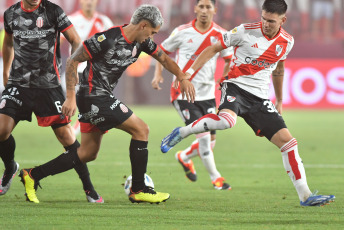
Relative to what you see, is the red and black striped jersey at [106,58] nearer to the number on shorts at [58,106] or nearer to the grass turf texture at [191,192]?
the number on shorts at [58,106]

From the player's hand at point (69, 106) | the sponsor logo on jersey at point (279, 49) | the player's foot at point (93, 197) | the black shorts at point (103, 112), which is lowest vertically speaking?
the player's foot at point (93, 197)

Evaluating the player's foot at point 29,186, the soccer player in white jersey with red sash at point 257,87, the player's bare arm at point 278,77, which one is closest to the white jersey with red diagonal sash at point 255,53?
the soccer player in white jersey with red sash at point 257,87

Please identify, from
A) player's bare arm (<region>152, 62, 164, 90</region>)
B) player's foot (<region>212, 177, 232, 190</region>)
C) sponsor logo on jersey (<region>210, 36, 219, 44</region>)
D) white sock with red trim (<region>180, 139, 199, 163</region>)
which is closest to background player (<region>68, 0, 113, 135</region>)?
player's bare arm (<region>152, 62, 164, 90</region>)

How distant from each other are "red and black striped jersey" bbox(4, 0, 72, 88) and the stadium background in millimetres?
14651

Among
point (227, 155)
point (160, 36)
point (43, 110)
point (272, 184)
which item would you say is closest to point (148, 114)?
point (160, 36)

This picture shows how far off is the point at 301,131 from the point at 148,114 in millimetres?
5642

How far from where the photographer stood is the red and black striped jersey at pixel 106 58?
6.34 meters

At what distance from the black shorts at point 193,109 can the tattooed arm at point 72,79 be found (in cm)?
242

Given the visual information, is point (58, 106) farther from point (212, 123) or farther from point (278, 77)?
point (278, 77)

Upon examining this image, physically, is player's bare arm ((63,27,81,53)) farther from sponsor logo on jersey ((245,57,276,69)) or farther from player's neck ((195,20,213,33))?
player's neck ((195,20,213,33))

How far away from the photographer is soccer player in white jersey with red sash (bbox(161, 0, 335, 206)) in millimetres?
6637

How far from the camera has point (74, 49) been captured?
22.4 feet

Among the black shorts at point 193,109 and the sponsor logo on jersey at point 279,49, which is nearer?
the sponsor logo on jersey at point 279,49

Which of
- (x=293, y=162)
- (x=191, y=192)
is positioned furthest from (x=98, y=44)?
(x=191, y=192)
